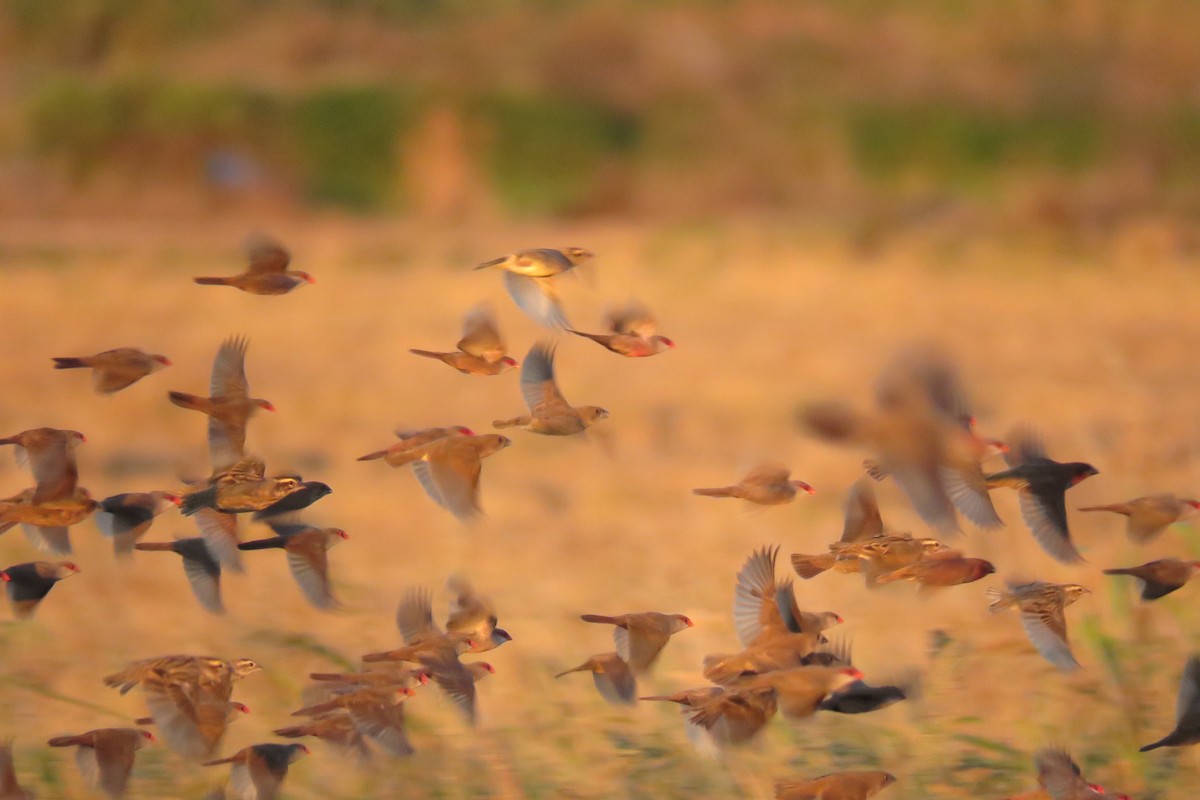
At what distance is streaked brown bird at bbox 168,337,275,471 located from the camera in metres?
2.00

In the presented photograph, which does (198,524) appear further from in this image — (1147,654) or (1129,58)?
(1129,58)

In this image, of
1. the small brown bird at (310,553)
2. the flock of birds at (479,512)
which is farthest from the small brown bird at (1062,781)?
the small brown bird at (310,553)

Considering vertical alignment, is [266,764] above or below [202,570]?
below

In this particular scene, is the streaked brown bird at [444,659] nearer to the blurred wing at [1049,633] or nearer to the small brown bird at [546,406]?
the small brown bird at [546,406]

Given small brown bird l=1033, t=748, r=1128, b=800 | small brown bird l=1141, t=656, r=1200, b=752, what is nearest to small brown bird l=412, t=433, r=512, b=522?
small brown bird l=1033, t=748, r=1128, b=800

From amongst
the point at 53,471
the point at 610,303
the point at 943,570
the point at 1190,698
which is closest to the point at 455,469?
the point at 53,471

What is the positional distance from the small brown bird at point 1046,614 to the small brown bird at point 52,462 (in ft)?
3.76

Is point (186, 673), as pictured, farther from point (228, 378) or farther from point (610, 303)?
point (610, 303)

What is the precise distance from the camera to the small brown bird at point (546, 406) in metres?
1.99

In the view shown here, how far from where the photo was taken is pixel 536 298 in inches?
80.7

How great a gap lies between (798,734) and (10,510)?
136cm

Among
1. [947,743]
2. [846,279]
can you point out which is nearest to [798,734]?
[947,743]

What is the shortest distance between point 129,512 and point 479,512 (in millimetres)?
417

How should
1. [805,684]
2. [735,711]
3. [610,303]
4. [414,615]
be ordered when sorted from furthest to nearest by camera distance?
[610,303] < [414,615] < [735,711] < [805,684]
